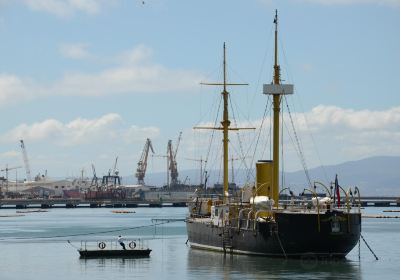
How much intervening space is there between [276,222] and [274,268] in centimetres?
369

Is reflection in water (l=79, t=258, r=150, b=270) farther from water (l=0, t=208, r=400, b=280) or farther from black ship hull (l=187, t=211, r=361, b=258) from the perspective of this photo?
black ship hull (l=187, t=211, r=361, b=258)

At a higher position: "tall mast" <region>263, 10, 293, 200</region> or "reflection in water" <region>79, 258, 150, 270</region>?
"tall mast" <region>263, 10, 293, 200</region>

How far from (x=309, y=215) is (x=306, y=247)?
9.56 ft

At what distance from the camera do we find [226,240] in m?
82.4

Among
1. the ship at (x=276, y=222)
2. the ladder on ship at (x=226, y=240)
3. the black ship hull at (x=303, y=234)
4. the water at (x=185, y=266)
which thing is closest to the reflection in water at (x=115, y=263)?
the water at (x=185, y=266)

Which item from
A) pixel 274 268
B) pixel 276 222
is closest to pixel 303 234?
pixel 276 222

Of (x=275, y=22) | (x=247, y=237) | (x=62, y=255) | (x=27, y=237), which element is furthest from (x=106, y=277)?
(x=27, y=237)

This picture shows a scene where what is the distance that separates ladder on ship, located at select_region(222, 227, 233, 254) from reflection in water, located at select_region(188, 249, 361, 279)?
52.4 inches

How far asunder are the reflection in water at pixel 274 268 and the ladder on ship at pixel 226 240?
133cm

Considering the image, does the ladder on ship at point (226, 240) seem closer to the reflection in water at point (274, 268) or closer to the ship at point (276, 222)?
the ship at point (276, 222)

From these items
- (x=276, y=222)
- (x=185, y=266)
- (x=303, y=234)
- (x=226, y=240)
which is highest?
(x=276, y=222)

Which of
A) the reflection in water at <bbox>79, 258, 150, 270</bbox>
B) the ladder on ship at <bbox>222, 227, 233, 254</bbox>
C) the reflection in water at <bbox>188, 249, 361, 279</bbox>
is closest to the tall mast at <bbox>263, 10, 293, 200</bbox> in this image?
the ladder on ship at <bbox>222, 227, 233, 254</bbox>

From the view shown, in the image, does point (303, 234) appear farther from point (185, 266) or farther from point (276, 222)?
point (185, 266)

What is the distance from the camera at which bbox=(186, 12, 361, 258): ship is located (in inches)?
2864
